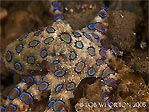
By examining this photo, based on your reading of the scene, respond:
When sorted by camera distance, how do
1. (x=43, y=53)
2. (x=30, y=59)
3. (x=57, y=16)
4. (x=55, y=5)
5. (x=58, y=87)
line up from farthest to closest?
(x=55, y=5) < (x=57, y=16) < (x=30, y=59) < (x=43, y=53) < (x=58, y=87)

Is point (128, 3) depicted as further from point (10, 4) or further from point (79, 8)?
point (10, 4)

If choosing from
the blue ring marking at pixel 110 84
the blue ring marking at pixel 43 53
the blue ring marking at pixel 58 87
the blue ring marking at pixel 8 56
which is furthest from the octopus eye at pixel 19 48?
the blue ring marking at pixel 110 84

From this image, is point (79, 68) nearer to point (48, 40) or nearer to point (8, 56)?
point (48, 40)

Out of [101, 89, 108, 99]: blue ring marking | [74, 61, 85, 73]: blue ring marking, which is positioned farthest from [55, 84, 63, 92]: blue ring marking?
[101, 89, 108, 99]: blue ring marking

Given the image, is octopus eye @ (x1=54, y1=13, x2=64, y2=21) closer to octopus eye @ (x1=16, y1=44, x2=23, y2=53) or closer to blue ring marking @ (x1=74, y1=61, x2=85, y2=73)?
octopus eye @ (x1=16, y1=44, x2=23, y2=53)

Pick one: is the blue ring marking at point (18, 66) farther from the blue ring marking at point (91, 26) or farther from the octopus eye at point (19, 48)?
the blue ring marking at point (91, 26)

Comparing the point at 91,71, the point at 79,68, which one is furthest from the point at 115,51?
the point at 79,68

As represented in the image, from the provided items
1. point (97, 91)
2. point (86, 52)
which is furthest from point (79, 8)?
point (97, 91)

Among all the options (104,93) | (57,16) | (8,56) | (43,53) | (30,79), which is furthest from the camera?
(57,16)
